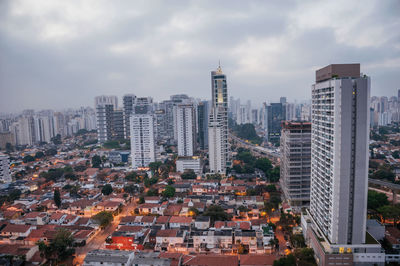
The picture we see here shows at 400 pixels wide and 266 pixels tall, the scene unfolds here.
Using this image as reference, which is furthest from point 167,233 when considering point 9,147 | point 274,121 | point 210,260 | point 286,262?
point 274,121

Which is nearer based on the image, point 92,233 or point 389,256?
point 389,256

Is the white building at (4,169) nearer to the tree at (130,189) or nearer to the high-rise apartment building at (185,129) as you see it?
the tree at (130,189)

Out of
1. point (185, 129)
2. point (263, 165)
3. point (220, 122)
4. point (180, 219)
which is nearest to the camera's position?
point (180, 219)

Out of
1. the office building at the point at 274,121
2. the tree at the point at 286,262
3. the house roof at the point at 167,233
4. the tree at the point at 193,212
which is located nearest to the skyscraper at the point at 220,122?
the tree at the point at 193,212

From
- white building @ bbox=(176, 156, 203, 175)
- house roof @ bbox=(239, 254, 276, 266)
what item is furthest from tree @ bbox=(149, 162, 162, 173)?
house roof @ bbox=(239, 254, 276, 266)

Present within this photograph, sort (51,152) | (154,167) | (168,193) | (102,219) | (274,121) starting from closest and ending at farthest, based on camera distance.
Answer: (102,219) → (168,193) → (154,167) → (51,152) → (274,121)

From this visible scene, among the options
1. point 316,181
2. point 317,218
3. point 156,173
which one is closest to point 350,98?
point 316,181

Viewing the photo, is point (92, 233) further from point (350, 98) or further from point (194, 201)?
point (350, 98)

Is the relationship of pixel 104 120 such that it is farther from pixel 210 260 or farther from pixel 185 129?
pixel 210 260
